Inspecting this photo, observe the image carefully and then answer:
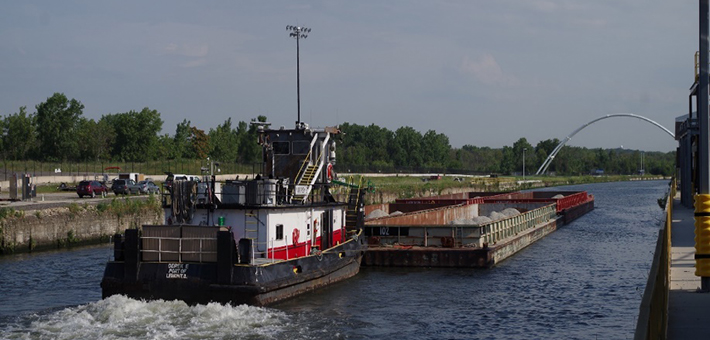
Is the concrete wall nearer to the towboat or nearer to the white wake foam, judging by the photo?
the towboat

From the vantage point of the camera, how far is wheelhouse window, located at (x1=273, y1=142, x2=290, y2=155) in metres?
28.6

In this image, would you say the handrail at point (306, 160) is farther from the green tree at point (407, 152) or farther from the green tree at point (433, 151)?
the green tree at point (433, 151)

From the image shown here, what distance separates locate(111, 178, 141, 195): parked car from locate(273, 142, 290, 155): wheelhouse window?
32315mm

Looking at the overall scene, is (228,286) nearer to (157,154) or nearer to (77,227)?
(77,227)

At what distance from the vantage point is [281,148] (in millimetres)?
28688

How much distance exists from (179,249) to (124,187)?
125 feet

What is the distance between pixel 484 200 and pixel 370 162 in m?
111

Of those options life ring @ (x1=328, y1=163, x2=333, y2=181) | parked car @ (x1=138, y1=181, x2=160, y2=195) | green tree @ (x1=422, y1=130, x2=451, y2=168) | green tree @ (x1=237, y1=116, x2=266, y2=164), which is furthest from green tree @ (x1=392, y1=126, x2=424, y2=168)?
life ring @ (x1=328, y1=163, x2=333, y2=181)

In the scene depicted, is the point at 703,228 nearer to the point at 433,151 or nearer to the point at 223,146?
the point at 223,146

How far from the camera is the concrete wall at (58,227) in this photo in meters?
36.9

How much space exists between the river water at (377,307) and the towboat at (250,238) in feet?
1.89

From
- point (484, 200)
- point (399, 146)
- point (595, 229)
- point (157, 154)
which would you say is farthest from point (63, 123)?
point (399, 146)

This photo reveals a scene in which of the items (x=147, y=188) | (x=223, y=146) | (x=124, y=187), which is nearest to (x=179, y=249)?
(x=124, y=187)

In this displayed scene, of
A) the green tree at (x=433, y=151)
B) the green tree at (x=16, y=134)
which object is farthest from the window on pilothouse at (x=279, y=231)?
the green tree at (x=433, y=151)
